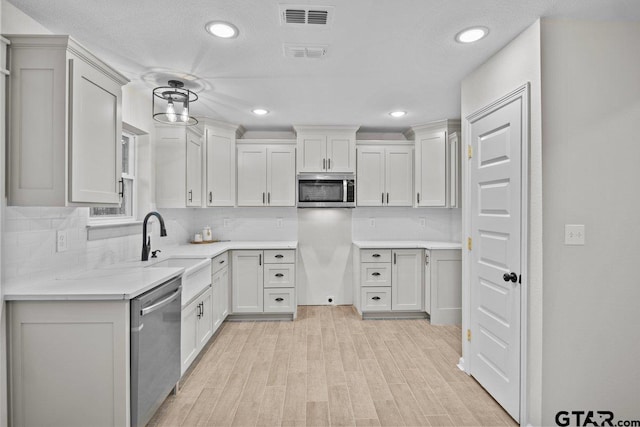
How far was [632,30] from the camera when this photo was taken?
1.90 meters

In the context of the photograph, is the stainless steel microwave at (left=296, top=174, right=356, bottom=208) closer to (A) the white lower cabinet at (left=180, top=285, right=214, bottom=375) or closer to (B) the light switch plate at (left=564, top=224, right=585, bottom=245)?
(A) the white lower cabinet at (left=180, top=285, right=214, bottom=375)

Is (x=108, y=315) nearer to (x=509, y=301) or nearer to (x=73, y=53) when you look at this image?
(x=73, y=53)

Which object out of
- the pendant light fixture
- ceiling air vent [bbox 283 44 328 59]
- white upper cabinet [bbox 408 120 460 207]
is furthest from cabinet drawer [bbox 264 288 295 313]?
ceiling air vent [bbox 283 44 328 59]

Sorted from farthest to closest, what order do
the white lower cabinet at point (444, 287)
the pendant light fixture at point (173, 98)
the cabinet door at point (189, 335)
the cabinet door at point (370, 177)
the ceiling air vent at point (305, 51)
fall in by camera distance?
the cabinet door at point (370, 177)
the white lower cabinet at point (444, 287)
the pendant light fixture at point (173, 98)
the cabinet door at point (189, 335)
the ceiling air vent at point (305, 51)

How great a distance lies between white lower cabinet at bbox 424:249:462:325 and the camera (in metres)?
3.90

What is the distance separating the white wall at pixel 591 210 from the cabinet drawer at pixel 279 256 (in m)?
2.72

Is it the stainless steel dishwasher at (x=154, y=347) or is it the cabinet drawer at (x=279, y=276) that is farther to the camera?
the cabinet drawer at (x=279, y=276)

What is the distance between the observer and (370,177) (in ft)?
14.3

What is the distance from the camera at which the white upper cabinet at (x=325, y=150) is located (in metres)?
4.25

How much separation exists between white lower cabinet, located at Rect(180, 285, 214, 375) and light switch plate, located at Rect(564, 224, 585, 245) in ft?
8.61

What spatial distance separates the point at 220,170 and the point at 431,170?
2.69 metres

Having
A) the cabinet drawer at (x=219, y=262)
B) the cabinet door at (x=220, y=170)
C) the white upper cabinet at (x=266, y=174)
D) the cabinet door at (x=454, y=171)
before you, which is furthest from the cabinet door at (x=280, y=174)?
the cabinet door at (x=454, y=171)

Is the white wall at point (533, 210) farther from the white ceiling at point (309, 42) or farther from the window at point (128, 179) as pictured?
the window at point (128, 179)

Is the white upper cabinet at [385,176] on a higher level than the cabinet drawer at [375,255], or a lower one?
higher
